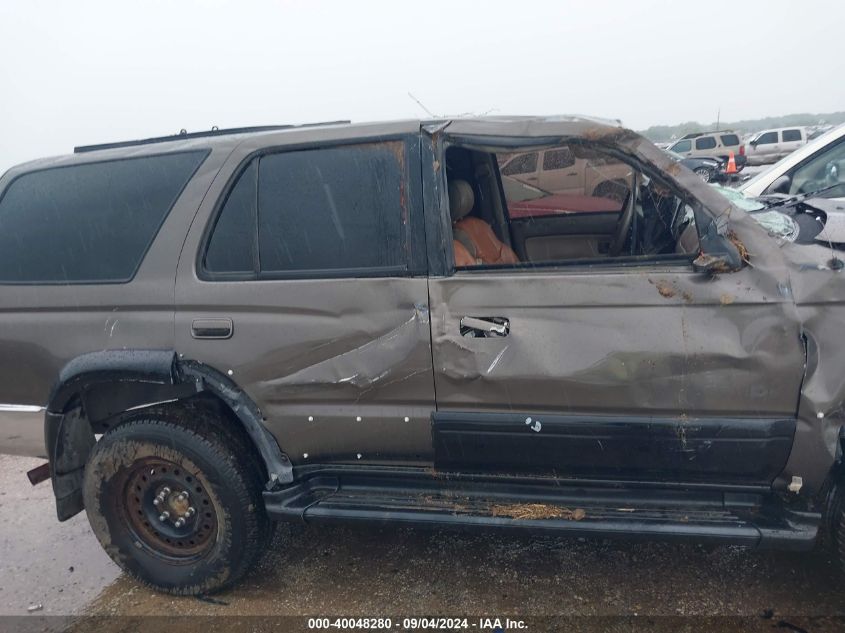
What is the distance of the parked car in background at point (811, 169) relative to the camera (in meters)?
4.67

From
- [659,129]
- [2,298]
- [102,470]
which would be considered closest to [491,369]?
[102,470]

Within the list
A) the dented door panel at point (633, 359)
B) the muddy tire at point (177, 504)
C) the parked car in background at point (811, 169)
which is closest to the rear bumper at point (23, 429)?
the muddy tire at point (177, 504)

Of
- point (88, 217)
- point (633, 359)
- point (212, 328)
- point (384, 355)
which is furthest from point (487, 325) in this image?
point (88, 217)

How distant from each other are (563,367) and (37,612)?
267cm

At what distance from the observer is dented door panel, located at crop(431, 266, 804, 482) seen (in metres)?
2.28

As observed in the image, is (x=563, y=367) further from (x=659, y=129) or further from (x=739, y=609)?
(x=659, y=129)

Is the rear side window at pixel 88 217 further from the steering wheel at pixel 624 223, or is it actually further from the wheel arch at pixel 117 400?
the steering wheel at pixel 624 223

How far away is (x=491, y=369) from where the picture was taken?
246cm

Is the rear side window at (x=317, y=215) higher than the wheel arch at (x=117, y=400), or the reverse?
the rear side window at (x=317, y=215)

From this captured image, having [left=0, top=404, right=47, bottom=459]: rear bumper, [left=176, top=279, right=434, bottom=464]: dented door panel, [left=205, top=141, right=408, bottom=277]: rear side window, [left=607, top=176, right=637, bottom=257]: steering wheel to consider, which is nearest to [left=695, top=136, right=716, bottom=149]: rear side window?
[left=607, top=176, right=637, bottom=257]: steering wheel

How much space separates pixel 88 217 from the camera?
2.91 m

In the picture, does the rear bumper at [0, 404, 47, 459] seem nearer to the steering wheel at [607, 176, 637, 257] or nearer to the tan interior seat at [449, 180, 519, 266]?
the tan interior seat at [449, 180, 519, 266]

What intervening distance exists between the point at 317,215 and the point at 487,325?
34.6 inches

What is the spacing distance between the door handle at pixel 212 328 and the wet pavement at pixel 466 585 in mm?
1265
